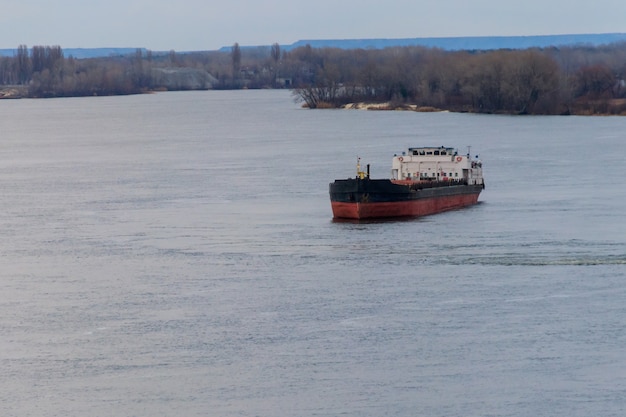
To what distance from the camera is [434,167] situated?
41.8 meters

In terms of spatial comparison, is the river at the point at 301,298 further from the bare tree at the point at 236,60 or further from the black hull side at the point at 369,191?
the bare tree at the point at 236,60

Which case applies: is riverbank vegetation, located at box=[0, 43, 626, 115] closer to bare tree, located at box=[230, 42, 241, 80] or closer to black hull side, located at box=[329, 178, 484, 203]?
bare tree, located at box=[230, 42, 241, 80]

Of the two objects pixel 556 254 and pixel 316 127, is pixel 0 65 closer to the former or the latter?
pixel 316 127

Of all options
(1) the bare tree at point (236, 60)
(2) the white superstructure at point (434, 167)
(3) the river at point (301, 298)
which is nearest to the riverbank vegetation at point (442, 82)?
(1) the bare tree at point (236, 60)

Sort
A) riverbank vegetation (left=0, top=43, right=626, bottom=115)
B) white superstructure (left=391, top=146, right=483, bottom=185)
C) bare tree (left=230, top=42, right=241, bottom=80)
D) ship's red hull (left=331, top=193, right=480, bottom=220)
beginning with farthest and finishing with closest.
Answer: bare tree (left=230, top=42, right=241, bottom=80) → riverbank vegetation (left=0, top=43, right=626, bottom=115) → white superstructure (left=391, top=146, right=483, bottom=185) → ship's red hull (left=331, top=193, right=480, bottom=220)

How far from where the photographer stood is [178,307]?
24281mm

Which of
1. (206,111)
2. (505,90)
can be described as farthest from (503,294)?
(206,111)

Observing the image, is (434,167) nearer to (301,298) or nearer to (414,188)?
(414,188)

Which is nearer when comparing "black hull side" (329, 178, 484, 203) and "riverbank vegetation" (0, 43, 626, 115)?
"black hull side" (329, 178, 484, 203)

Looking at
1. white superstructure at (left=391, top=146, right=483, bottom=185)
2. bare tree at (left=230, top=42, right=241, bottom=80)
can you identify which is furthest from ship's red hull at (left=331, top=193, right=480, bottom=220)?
bare tree at (left=230, top=42, right=241, bottom=80)

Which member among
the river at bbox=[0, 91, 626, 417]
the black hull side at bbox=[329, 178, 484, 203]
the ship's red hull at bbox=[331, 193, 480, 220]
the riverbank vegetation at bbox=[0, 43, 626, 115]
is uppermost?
the riverbank vegetation at bbox=[0, 43, 626, 115]

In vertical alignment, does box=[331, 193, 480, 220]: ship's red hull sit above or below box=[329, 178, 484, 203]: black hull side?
below

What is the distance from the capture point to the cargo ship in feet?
116

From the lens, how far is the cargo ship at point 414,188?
35.4 meters
